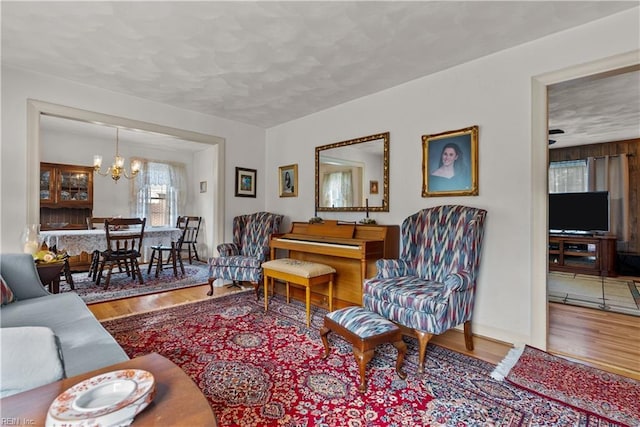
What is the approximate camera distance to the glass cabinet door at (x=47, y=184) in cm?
535

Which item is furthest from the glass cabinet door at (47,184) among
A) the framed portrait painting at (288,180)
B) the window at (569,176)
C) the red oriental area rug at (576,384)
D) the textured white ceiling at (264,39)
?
the window at (569,176)

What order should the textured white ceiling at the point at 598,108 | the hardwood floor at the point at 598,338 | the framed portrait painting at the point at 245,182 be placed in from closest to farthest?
the hardwood floor at the point at 598,338
the textured white ceiling at the point at 598,108
the framed portrait painting at the point at 245,182

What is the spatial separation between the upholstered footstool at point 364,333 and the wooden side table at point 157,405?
109 cm

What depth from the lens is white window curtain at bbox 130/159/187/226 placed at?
6414mm

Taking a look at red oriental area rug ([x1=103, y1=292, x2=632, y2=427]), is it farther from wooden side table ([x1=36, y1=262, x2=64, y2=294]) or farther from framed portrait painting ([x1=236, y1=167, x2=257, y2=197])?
framed portrait painting ([x1=236, y1=167, x2=257, y2=197])

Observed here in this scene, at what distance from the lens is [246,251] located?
433 cm

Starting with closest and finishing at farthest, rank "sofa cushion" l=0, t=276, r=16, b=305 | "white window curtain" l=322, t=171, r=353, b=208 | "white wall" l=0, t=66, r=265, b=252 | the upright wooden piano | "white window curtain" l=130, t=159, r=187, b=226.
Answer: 1. "sofa cushion" l=0, t=276, r=16, b=305
2. "white wall" l=0, t=66, r=265, b=252
3. the upright wooden piano
4. "white window curtain" l=322, t=171, r=353, b=208
5. "white window curtain" l=130, t=159, r=187, b=226

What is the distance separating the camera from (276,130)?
493cm

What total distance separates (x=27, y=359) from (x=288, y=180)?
389 centimetres

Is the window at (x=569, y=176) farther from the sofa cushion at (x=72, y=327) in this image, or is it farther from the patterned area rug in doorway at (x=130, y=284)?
the sofa cushion at (x=72, y=327)

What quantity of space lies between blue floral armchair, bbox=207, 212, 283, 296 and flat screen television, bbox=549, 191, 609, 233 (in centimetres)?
535

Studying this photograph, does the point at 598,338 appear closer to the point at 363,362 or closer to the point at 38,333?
the point at 363,362

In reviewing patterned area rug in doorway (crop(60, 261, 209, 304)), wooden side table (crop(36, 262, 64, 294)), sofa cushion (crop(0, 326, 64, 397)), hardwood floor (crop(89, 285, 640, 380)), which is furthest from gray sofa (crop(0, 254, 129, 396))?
patterned area rug in doorway (crop(60, 261, 209, 304))

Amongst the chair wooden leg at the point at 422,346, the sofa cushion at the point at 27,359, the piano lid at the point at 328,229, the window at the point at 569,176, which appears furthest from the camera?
the window at the point at 569,176
